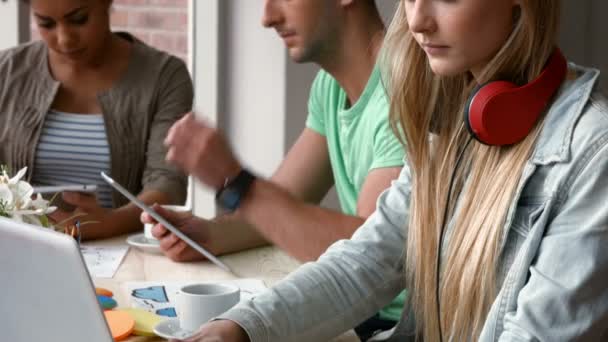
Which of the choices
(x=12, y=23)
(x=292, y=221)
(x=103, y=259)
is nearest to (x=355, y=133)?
(x=292, y=221)

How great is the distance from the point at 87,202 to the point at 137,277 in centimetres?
42

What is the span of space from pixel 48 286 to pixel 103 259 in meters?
0.92

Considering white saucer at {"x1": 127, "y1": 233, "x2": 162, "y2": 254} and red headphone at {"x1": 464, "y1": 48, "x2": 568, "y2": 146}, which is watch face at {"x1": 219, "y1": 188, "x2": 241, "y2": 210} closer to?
white saucer at {"x1": 127, "y1": 233, "x2": 162, "y2": 254}

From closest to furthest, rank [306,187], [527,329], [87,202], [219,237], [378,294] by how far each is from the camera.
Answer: [527,329], [378,294], [219,237], [87,202], [306,187]

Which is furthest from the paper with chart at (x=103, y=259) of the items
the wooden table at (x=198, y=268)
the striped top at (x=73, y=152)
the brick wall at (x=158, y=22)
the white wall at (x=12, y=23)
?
the brick wall at (x=158, y=22)

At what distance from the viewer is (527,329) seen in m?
1.09

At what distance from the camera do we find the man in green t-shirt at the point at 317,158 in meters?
1.58

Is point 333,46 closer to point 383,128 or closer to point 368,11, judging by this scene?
point 368,11

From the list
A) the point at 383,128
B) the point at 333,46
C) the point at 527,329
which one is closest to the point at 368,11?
the point at 333,46

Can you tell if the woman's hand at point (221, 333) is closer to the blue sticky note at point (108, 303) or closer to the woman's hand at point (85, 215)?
the blue sticky note at point (108, 303)

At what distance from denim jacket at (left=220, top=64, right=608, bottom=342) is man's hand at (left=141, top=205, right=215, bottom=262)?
43 cm

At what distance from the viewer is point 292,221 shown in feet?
5.41

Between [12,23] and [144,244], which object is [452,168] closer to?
[144,244]

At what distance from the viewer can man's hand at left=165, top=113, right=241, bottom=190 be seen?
1565 mm
